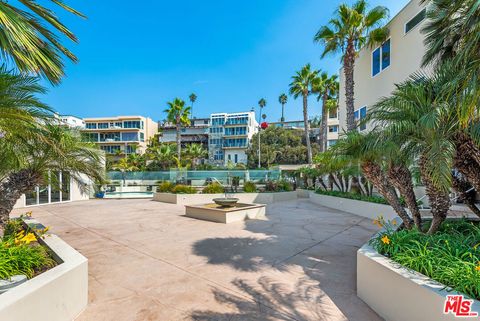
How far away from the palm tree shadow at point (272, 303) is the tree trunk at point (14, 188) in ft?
13.5

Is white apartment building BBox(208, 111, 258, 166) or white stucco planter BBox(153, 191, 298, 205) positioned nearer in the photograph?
white stucco planter BBox(153, 191, 298, 205)

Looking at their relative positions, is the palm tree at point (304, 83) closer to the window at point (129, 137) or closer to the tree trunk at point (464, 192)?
the tree trunk at point (464, 192)

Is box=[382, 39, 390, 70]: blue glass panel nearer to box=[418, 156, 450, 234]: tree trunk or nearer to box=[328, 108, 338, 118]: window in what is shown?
box=[418, 156, 450, 234]: tree trunk

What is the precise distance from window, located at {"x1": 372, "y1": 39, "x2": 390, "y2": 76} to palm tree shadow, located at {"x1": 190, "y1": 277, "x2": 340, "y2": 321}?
1295 centimetres

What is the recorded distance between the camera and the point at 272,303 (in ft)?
11.6

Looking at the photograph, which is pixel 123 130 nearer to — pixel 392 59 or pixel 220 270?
pixel 392 59

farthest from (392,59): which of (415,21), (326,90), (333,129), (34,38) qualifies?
(333,129)

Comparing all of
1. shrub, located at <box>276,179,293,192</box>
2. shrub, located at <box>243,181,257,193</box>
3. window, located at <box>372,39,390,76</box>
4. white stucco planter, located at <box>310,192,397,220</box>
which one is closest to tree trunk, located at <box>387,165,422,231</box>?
white stucco planter, located at <box>310,192,397,220</box>

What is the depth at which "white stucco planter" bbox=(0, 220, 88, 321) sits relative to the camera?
7.52 ft

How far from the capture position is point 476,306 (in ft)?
7.39

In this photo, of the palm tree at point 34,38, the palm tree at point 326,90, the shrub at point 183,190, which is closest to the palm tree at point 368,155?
the palm tree at point 34,38

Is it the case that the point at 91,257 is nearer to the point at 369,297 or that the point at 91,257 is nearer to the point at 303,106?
the point at 369,297

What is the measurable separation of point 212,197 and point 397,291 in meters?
12.6

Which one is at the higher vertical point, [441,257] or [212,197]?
[441,257]
